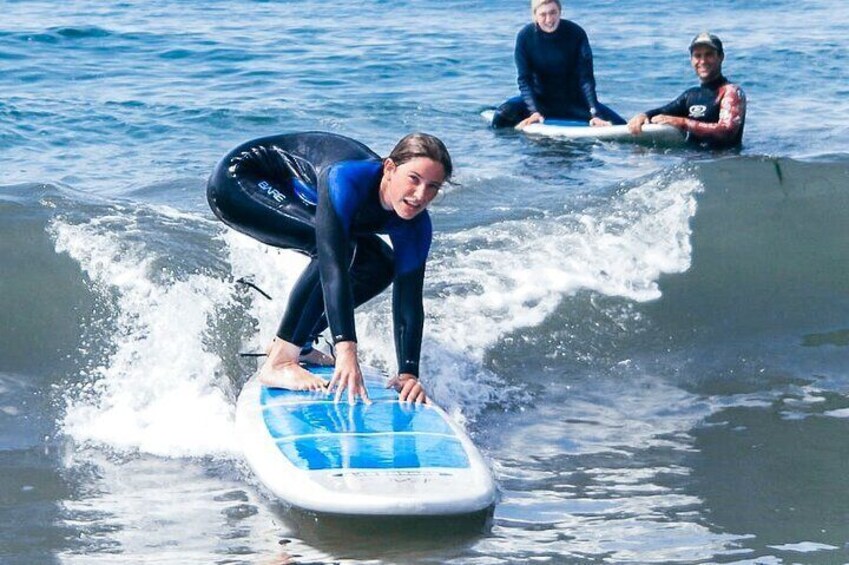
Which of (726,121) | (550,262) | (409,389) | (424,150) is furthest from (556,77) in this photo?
(424,150)

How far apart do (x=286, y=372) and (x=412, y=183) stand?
1.03 m

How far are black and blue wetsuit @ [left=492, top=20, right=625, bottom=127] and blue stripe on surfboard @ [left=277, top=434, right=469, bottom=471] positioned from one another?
7.70 metres

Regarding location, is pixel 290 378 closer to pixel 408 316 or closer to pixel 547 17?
pixel 408 316

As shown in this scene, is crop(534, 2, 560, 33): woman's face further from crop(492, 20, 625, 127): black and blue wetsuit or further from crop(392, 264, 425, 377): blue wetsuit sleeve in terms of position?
crop(392, 264, 425, 377): blue wetsuit sleeve

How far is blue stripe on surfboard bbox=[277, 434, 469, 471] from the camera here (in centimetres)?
→ 497

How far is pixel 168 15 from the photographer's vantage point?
1888 centimetres

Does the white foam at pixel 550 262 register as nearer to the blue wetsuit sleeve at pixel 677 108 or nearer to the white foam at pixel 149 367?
the white foam at pixel 149 367

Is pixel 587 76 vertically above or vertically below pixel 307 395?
above

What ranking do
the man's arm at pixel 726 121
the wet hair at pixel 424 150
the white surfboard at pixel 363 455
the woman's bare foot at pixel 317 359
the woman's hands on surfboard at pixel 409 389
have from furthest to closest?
the man's arm at pixel 726 121 < the woman's bare foot at pixel 317 359 < the woman's hands on surfboard at pixel 409 389 < the wet hair at pixel 424 150 < the white surfboard at pixel 363 455

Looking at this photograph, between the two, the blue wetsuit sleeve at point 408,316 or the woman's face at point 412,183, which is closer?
the woman's face at point 412,183

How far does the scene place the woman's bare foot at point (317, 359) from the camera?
6113mm

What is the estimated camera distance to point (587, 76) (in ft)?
41.0

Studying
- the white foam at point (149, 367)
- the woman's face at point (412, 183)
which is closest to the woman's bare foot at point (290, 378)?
the white foam at point (149, 367)

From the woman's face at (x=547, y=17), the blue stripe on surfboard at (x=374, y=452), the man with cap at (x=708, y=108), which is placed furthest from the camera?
the woman's face at (x=547, y=17)
